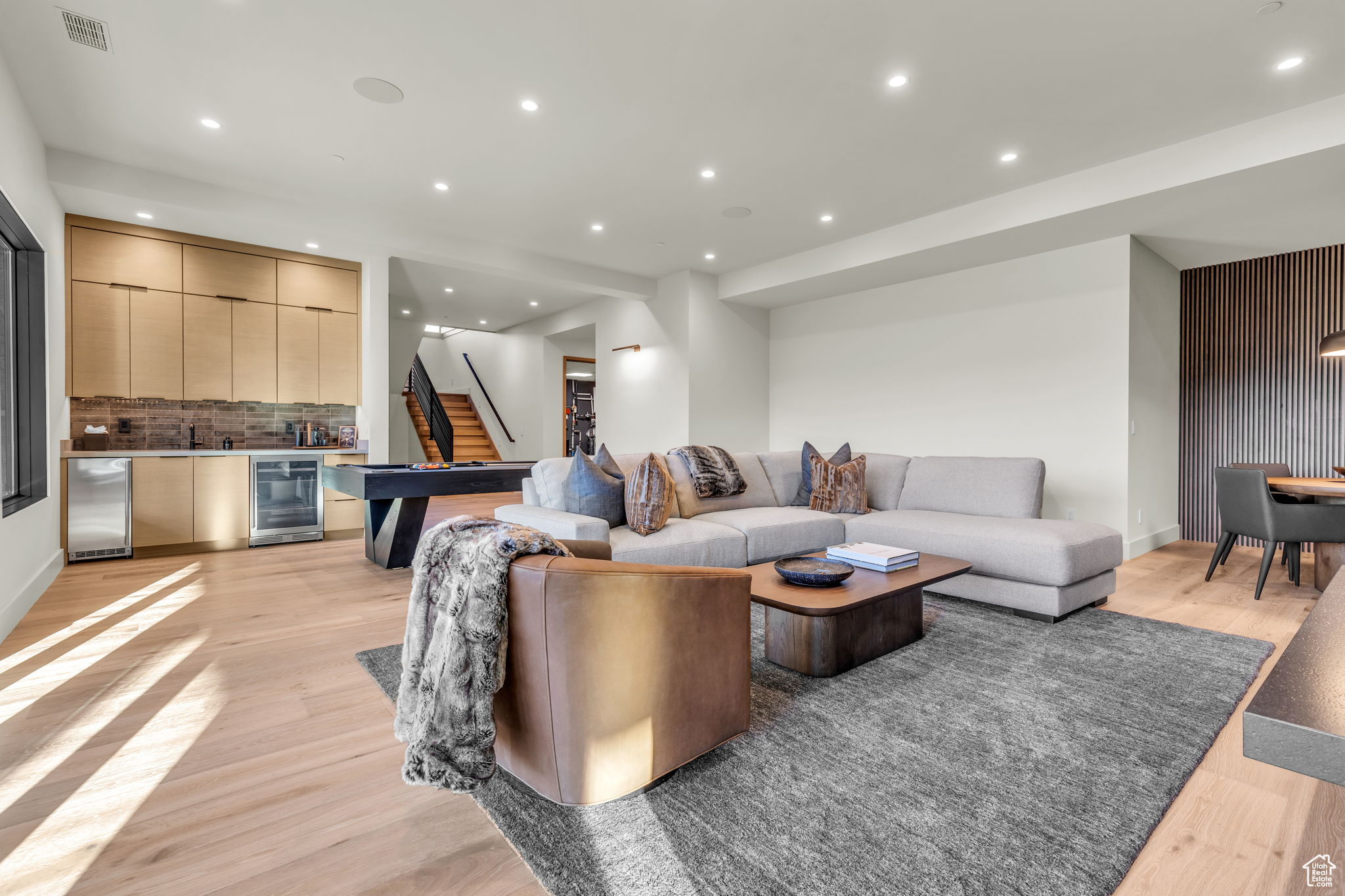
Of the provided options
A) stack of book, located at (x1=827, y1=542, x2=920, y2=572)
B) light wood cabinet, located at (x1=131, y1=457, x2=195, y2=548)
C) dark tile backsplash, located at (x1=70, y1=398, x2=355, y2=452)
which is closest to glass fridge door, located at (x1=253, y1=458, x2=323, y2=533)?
light wood cabinet, located at (x1=131, y1=457, x2=195, y2=548)

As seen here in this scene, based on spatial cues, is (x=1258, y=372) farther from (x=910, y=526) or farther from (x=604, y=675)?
(x=604, y=675)

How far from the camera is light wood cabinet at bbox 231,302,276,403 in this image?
209 inches

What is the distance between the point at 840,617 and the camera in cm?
249

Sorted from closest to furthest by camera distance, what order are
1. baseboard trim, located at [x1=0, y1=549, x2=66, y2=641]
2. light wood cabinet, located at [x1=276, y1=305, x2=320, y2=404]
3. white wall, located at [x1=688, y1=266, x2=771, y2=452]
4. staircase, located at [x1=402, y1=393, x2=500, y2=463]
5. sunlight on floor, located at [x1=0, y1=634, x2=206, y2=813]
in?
1. sunlight on floor, located at [x1=0, y1=634, x2=206, y2=813]
2. baseboard trim, located at [x1=0, y1=549, x2=66, y2=641]
3. light wood cabinet, located at [x1=276, y1=305, x2=320, y2=404]
4. white wall, located at [x1=688, y1=266, x2=771, y2=452]
5. staircase, located at [x1=402, y1=393, x2=500, y2=463]

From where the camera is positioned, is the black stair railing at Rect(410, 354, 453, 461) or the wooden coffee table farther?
the black stair railing at Rect(410, 354, 453, 461)

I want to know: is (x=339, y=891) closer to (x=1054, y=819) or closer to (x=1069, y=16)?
(x=1054, y=819)

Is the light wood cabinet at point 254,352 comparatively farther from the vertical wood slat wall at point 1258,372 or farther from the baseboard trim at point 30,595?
the vertical wood slat wall at point 1258,372

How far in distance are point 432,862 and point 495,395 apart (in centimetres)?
1039

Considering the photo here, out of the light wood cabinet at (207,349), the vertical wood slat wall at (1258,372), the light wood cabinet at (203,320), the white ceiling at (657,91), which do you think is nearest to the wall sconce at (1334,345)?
the vertical wood slat wall at (1258,372)

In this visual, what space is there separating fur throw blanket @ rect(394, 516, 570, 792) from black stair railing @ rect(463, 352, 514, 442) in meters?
9.58

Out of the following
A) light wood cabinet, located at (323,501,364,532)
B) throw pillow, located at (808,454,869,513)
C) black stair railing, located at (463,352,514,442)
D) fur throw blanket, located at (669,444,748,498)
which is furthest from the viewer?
black stair railing, located at (463,352,514,442)

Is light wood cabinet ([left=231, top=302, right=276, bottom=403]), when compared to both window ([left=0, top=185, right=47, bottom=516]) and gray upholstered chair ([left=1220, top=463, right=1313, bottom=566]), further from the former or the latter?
gray upholstered chair ([left=1220, top=463, right=1313, bottom=566])

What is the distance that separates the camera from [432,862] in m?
1.43

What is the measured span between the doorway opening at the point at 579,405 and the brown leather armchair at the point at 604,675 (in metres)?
8.21
